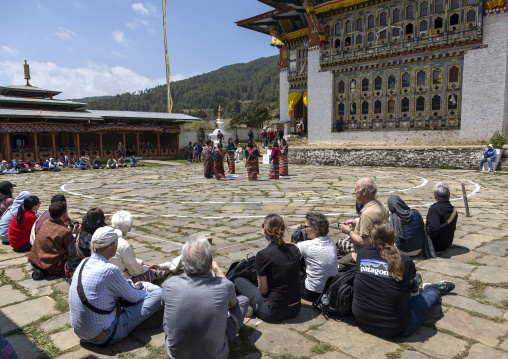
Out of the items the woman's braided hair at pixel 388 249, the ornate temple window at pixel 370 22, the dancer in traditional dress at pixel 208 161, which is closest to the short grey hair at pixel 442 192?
the woman's braided hair at pixel 388 249

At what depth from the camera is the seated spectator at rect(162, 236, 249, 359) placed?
8.46 ft

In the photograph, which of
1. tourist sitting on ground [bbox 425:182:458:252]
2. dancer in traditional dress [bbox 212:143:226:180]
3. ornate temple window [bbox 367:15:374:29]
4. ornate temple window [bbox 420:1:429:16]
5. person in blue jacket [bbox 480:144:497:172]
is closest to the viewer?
tourist sitting on ground [bbox 425:182:458:252]

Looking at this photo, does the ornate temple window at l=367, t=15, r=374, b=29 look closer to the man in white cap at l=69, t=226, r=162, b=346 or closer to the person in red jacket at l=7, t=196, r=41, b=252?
the person in red jacket at l=7, t=196, r=41, b=252

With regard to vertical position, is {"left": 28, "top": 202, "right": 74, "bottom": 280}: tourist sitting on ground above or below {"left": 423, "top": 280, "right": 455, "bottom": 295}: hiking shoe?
above

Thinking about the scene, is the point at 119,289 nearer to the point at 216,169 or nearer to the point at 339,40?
the point at 216,169

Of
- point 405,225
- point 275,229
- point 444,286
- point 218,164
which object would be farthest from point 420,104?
point 275,229

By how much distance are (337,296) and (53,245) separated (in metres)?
3.39

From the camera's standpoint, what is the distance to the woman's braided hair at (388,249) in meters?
2.96

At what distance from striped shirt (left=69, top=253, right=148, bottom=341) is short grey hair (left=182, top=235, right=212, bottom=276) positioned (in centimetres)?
79

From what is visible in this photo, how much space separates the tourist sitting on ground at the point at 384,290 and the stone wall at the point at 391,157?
16814 millimetres

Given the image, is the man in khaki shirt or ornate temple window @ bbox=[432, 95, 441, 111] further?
ornate temple window @ bbox=[432, 95, 441, 111]

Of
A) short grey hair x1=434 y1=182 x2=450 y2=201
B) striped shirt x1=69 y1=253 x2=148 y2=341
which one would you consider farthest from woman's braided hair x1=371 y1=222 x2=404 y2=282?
short grey hair x1=434 y1=182 x2=450 y2=201

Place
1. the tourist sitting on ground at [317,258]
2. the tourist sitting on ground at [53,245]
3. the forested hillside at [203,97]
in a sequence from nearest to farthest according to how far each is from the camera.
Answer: the tourist sitting on ground at [317,258] → the tourist sitting on ground at [53,245] → the forested hillside at [203,97]

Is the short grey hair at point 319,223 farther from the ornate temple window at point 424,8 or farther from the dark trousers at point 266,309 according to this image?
the ornate temple window at point 424,8
